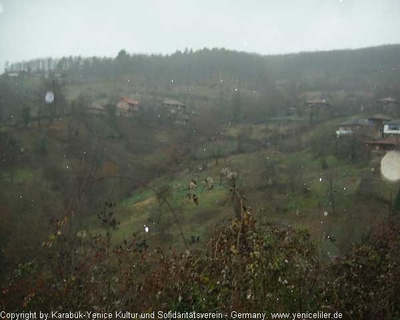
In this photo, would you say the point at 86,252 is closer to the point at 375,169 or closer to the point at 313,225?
the point at 313,225

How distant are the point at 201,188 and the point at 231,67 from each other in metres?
73.2

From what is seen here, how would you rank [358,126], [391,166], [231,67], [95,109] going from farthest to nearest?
[231,67]
[95,109]
[358,126]
[391,166]

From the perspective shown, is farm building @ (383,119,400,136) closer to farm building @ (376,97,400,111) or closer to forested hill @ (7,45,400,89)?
farm building @ (376,97,400,111)

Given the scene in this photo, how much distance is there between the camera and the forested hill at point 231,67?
68.6 m

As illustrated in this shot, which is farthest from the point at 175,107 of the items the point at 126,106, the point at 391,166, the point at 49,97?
the point at 391,166

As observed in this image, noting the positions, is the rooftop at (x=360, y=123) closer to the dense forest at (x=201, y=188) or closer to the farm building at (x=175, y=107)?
the dense forest at (x=201, y=188)

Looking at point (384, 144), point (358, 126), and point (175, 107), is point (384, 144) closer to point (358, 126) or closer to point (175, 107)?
point (358, 126)

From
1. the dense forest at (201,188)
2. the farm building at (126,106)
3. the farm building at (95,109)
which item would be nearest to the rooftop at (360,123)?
the dense forest at (201,188)

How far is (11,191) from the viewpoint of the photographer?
55.3 ft

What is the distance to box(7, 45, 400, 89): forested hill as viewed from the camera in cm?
6856

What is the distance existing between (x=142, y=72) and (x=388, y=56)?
45223mm

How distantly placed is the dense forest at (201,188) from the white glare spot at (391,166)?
553 mm

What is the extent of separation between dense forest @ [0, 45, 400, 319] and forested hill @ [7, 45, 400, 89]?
0.39 meters

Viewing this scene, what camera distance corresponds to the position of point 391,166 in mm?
25594
